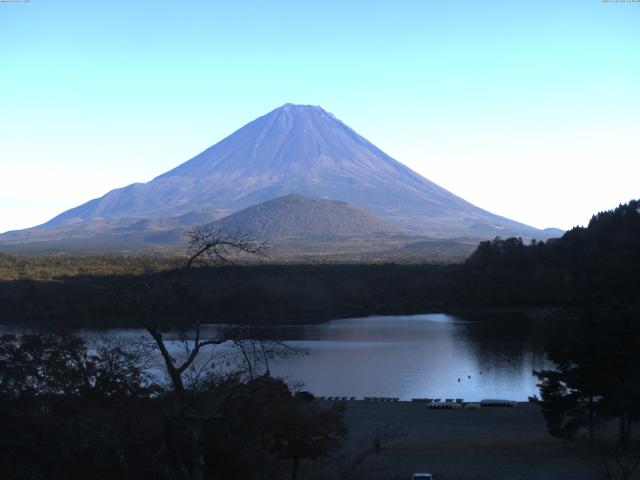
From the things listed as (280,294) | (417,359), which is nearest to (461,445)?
(417,359)

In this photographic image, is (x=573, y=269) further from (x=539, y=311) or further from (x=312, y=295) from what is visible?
(x=312, y=295)

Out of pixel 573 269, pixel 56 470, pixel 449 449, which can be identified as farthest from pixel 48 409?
pixel 573 269

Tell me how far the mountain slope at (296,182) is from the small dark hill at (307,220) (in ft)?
32.1

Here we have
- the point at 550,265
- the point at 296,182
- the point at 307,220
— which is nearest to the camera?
the point at 550,265

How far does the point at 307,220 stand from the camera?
96.2 meters

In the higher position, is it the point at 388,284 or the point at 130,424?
the point at 130,424

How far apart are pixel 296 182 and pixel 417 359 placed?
95.9m

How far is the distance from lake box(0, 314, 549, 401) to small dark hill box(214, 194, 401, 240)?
58.3m

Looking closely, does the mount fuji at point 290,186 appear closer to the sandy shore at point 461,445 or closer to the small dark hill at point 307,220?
the small dark hill at point 307,220

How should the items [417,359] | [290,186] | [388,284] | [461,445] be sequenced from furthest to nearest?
[290,186] < [388,284] < [417,359] < [461,445]

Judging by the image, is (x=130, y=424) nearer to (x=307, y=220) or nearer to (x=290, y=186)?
(x=307, y=220)

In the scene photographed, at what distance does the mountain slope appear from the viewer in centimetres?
11369

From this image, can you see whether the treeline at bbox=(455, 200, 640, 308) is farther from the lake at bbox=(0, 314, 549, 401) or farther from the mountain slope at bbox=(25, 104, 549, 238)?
the mountain slope at bbox=(25, 104, 549, 238)

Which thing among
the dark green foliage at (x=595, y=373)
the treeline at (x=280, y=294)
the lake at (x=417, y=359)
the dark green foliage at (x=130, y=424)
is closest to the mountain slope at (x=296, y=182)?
the treeline at (x=280, y=294)
